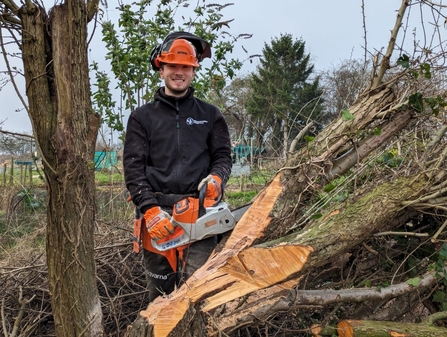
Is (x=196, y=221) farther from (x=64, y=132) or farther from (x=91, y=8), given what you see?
(x=91, y=8)

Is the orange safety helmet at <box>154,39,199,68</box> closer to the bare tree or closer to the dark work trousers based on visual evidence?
the bare tree

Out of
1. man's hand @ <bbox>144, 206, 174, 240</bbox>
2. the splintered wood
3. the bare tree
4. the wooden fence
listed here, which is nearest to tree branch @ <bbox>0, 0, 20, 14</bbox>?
the bare tree

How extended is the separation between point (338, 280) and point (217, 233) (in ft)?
3.14

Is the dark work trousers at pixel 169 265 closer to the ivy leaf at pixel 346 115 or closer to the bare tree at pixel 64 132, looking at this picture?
the bare tree at pixel 64 132

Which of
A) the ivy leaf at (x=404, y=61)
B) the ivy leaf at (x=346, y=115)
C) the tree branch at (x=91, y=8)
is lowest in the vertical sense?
the ivy leaf at (x=346, y=115)

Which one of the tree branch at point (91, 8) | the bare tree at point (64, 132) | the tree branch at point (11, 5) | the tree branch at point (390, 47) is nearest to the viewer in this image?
the tree branch at point (11, 5)

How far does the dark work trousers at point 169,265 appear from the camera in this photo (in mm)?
2613

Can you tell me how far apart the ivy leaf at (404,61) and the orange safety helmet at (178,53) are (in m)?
1.34

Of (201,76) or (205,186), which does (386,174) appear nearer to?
(205,186)

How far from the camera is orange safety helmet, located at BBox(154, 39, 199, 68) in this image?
268 centimetres

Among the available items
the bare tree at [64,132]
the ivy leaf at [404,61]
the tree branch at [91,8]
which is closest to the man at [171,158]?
the bare tree at [64,132]

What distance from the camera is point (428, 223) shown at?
2750 millimetres

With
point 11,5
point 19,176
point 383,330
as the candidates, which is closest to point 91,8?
point 11,5

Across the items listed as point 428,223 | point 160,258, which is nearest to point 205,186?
point 160,258
